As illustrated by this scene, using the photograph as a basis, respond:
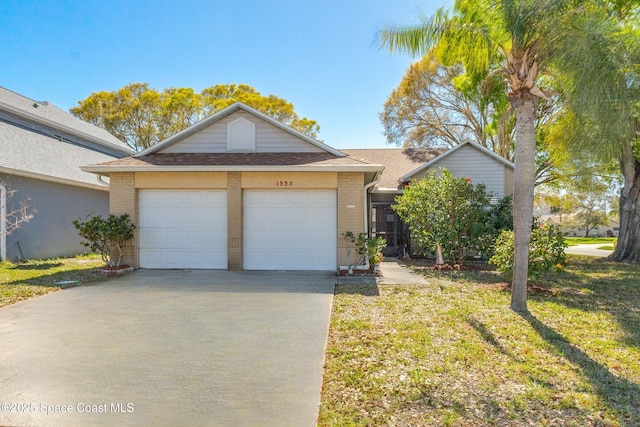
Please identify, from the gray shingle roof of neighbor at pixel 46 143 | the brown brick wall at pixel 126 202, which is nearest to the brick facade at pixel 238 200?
the brown brick wall at pixel 126 202

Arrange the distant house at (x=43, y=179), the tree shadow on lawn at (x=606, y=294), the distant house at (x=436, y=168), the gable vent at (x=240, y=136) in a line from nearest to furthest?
the tree shadow on lawn at (x=606, y=294), the gable vent at (x=240, y=136), the distant house at (x=43, y=179), the distant house at (x=436, y=168)

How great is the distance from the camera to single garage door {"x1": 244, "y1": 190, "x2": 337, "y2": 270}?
10.5 metres

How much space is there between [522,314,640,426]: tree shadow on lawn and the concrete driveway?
2676 mm

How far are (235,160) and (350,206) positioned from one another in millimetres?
3586

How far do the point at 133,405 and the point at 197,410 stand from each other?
1.99 feet

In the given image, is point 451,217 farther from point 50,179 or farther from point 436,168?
point 50,179

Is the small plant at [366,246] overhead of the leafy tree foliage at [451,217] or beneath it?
beneath

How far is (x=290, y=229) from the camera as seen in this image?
10555 mm

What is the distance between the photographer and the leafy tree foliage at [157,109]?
2812 centimetres

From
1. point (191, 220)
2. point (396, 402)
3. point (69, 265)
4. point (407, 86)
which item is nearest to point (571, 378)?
point (396, 402)

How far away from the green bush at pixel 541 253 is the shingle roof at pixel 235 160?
4105mm

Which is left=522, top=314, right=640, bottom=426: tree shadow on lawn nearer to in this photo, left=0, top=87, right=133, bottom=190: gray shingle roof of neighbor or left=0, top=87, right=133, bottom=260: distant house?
left=0, top=87, right=133, bottom=260: distant house

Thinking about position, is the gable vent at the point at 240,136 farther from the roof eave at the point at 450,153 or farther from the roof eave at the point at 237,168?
the roof eave at the point at 450,153

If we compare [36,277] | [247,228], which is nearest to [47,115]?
[36,277]
